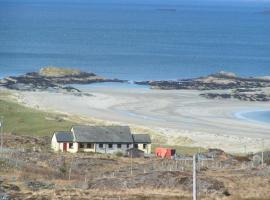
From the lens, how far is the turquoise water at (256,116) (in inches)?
3703

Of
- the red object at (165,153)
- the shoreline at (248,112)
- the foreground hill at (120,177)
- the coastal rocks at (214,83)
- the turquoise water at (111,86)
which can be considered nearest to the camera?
the foreground hill at (120,177)

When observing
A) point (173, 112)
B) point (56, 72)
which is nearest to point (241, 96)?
point (173, 112)

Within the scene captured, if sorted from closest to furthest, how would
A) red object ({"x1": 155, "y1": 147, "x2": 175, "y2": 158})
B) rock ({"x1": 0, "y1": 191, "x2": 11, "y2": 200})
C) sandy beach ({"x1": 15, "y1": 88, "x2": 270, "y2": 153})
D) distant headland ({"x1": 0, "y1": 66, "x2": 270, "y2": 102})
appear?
rock ({"x1": 0, "y1": 191, "x2": 11, "y2": 200})
red object ({"x1": 155, "y1": 147, "x2": 175, "y2": 158})
sandy beach ({"x1": 15, "y1": 88, "x2": 270, "y2": 153})
distant headland ({"x1": 0, "y1": 66, "x2": 270, "y2": 102})

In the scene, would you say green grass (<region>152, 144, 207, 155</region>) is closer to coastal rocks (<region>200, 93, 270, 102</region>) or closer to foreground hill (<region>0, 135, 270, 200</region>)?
foreground hill (<region>0, 135, 270, 200</region>)

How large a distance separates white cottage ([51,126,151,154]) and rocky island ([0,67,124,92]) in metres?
47.2

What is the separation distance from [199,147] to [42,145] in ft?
46.6

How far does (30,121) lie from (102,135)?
16.2 metres

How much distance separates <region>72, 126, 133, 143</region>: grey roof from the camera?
66625 mm

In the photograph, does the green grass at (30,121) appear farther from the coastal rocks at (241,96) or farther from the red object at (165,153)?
the coastal rocks at (241,96)

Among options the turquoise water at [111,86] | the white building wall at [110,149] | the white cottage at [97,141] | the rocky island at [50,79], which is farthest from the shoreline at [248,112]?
the white building wall at [110,149]

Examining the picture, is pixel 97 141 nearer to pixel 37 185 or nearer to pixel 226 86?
pixel 37 185

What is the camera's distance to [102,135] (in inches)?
2657

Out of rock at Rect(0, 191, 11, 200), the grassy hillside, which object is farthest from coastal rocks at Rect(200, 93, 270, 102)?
rock at Rect(0, 191, 11, 200)

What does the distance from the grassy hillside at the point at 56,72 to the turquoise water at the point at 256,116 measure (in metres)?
40.9
